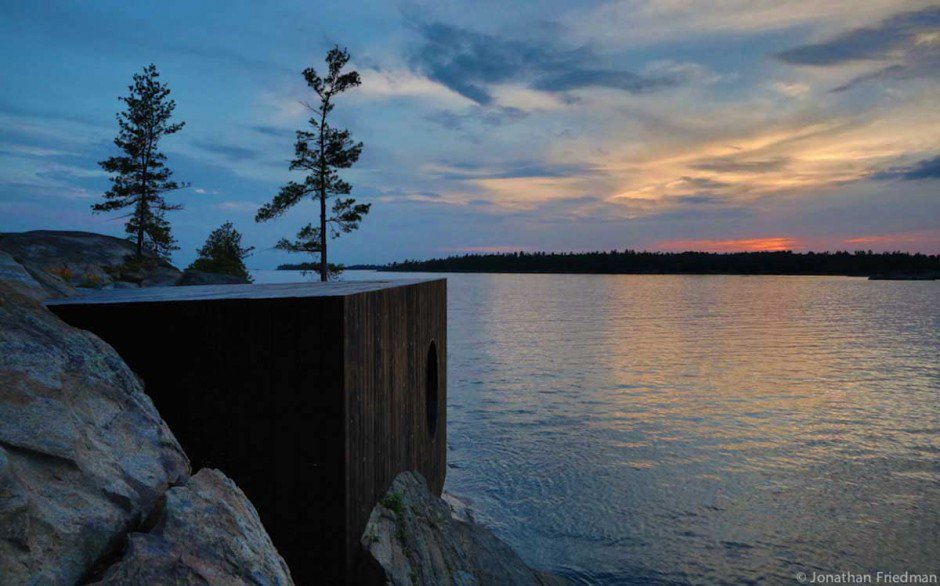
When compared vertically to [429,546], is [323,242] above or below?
above

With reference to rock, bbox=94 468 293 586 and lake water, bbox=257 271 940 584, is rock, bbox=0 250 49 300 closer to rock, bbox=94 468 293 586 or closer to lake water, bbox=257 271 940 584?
rock, bbox=94 468 293 586

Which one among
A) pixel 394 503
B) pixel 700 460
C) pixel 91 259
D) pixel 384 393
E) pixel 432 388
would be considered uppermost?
pixel 91 259

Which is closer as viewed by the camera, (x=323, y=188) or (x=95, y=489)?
(x=95, y=489)

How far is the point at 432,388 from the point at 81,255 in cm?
2141

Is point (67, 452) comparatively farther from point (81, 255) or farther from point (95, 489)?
point (81, 255)

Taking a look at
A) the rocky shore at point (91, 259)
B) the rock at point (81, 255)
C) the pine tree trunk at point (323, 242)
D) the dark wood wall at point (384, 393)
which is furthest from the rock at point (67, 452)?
the pine tree trunk at point (323, 242)

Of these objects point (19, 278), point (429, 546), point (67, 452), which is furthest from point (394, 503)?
point (19, 278)

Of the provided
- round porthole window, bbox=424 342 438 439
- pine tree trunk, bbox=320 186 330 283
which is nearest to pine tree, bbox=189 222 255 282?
pine tree trunk, bbox=320 186 330 283

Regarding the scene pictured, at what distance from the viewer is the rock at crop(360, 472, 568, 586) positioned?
5305 mm

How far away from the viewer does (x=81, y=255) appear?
80.7ft

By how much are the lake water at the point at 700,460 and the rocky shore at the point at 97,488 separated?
198 inches

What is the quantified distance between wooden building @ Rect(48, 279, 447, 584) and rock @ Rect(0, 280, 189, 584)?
1.94 feet

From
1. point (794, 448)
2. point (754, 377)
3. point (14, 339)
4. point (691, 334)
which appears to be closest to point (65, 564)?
point (14, 339)

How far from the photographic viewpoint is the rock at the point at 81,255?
71.6 ft
